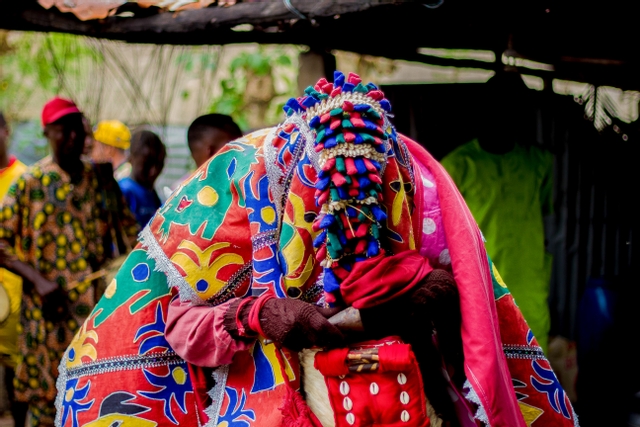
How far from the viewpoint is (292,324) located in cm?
225

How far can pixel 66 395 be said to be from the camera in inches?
111

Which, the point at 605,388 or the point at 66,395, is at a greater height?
the point at 66,395

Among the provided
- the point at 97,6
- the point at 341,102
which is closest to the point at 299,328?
the point at 341,102

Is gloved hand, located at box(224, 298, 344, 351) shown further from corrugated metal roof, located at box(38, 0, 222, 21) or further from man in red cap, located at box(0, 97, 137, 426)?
corrugated metal roof, located at box(38, 0, 222, 21)

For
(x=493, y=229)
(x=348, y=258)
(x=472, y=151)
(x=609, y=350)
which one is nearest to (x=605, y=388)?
(x=609, y=350)

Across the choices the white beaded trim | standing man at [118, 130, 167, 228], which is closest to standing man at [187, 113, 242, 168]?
standing man at [118, 130, 167, 228]

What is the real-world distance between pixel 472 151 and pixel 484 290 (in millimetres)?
2943

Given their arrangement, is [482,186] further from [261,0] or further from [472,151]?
[261,0]

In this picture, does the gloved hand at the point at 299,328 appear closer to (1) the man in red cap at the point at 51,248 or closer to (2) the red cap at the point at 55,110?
(1) the man in red cap at the point at 51,248

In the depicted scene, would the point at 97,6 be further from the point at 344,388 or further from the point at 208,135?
the point at 344,388

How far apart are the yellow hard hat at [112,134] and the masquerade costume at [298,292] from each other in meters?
5.89

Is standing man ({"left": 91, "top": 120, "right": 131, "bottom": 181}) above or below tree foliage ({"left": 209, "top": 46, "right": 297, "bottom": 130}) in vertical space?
below

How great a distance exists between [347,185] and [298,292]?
37 cm

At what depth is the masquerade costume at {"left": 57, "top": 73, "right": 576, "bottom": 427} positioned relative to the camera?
2.31 metres
